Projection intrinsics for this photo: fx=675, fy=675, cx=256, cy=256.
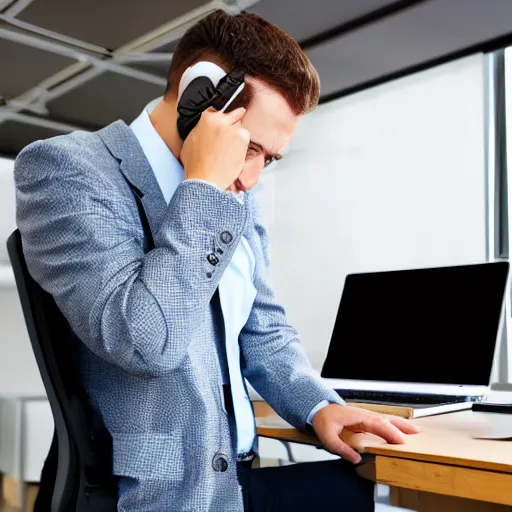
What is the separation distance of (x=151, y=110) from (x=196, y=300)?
0.42m

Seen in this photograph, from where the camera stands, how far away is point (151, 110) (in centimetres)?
116

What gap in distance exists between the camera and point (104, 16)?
3008 mm

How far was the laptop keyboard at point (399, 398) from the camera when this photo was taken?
5.32 ft

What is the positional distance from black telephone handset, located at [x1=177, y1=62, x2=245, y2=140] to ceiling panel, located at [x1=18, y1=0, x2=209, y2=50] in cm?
202

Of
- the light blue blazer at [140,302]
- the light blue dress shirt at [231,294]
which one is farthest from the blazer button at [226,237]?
the light blue dress shirt at [231,294]

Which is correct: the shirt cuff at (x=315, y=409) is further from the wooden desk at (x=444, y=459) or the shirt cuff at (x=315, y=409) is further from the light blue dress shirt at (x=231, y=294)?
the light blue dress shirt at (x=231, y=294)

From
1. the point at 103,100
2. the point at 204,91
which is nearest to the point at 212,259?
the point at 204,91

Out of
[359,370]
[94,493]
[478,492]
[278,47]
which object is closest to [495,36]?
[359,370]

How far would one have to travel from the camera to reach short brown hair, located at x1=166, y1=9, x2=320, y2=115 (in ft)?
3.45

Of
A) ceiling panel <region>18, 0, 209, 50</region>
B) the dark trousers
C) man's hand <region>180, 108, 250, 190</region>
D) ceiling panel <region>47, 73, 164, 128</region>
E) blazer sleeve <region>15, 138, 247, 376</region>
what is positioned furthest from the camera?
ceiling panel <region>47, 73, 164, 128</region>

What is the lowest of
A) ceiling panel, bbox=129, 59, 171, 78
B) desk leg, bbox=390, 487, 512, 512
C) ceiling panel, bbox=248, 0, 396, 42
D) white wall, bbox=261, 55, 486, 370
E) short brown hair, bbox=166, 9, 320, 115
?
desk leg, bbox=390, 487, 512, 512

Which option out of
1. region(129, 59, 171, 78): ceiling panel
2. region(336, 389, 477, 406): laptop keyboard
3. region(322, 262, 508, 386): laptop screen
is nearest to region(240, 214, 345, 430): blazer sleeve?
region(336, 389, 477, 406): laptop keyboard

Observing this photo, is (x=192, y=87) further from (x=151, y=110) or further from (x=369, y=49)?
(x=369, y=49)

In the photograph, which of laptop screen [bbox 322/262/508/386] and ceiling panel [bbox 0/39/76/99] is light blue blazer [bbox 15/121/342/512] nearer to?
laptop screen [bbox 322/262/508/386]
